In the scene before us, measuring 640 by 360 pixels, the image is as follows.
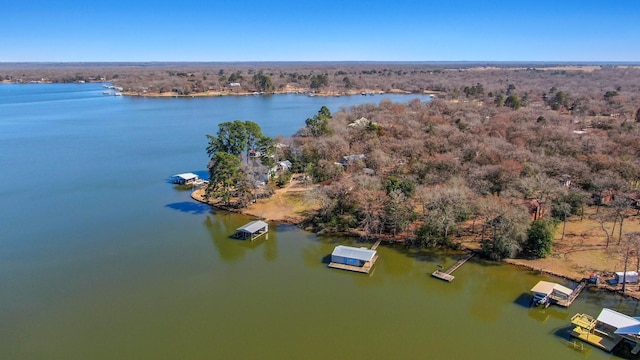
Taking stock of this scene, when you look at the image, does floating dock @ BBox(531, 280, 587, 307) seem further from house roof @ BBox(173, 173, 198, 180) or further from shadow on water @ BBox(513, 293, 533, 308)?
house roof @ BBox(173, 173, 198, 180)

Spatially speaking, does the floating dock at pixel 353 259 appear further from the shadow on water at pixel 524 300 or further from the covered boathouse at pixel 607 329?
the covered boathouse at pixel 607 329

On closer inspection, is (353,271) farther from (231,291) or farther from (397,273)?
(231,291)

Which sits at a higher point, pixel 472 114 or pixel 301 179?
pixel 472 114

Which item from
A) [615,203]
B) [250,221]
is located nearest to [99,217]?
[250,221]

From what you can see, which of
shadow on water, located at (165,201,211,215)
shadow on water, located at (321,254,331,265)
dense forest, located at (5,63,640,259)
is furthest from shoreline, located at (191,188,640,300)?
shadow on water, located at (321,254,331,265)

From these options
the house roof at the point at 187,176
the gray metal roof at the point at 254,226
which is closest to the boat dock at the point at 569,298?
the gray metal roof at the point at 254,226

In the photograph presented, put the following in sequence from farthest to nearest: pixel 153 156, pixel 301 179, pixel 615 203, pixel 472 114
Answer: pixel 472 114, pixel 153 156, pixel 301 179, pixel 615 203

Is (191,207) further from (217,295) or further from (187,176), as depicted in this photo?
(217,295)
